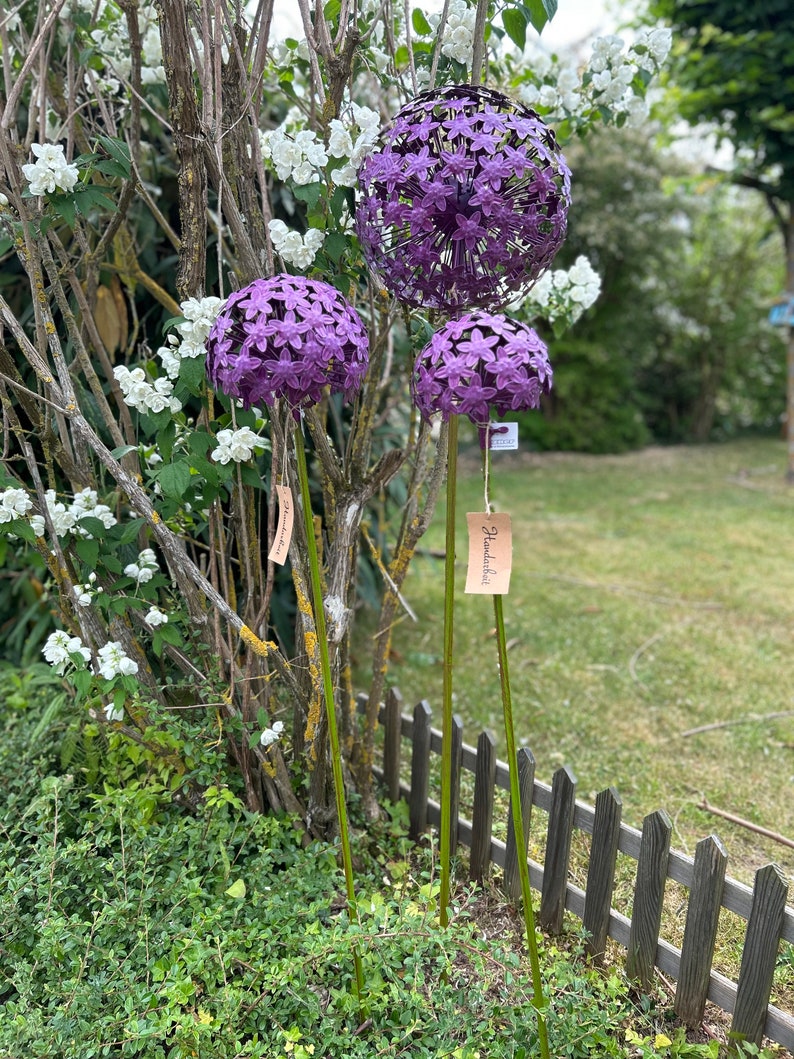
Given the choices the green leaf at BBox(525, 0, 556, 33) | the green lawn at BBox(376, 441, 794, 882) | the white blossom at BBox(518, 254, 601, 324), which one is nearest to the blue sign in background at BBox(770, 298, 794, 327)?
the green lawn at BBox(376, 441, 794, 882)

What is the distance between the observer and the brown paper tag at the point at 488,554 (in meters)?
1.35

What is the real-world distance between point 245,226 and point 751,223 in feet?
39.3

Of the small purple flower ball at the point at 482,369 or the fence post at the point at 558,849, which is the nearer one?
the small purple flower ball at the point at 482,369

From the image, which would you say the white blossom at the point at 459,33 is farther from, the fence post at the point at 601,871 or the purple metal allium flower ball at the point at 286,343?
the fence post at the point at 601,871

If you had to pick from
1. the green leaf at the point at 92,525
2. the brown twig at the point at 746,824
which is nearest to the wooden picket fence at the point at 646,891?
the brown twig at the point at 746,824

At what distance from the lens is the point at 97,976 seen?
1620 millimetres

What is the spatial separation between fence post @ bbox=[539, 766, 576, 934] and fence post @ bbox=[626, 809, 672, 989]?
0.63ft

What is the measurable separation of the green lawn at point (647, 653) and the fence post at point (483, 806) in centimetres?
59

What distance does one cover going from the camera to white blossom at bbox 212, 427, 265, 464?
1.67m

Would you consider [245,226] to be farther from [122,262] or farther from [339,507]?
[339,507]

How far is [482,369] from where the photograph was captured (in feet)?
4.23

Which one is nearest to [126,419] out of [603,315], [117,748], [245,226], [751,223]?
[245,226]

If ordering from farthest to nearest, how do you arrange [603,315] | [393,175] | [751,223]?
[751,223] < [603,315] < [393,175]

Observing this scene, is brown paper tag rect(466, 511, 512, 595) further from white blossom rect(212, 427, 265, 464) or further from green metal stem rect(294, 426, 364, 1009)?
white blossom rect(212, 427, 265, 464)
